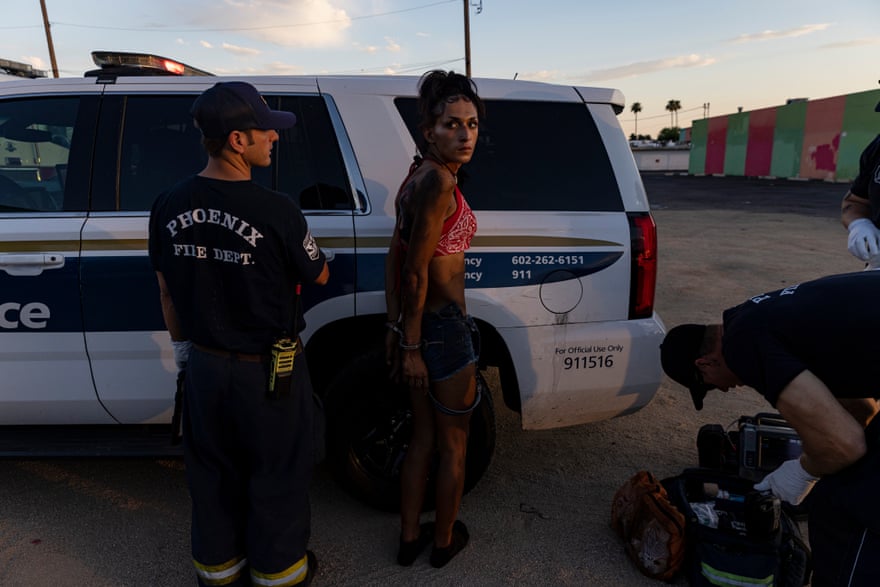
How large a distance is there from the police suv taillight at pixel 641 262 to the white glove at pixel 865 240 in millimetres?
1135

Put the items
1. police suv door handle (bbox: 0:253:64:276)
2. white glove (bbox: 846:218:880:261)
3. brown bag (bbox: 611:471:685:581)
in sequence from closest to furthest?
brown bag (bbox: 611:471:685:581)
police suv door handle (bbox: 0:253:64:276)
white glove (bbox: 846:218:880:261)

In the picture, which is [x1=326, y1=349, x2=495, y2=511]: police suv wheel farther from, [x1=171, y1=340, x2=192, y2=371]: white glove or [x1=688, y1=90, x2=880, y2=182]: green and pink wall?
[x1=688, y1=90, x2=880, y2=182]: green and pink wall

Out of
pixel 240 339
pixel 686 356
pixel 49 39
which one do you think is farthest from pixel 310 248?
pixel 49 39

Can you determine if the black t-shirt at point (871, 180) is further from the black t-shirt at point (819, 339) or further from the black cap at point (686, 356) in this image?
the black cap at point (686, 356)

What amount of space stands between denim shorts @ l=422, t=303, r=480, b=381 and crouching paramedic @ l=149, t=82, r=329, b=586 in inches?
18.1

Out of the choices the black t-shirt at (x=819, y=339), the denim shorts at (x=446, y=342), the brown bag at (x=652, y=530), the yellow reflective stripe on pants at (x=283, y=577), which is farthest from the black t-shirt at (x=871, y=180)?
the yellow reflective stripe on pants at (x=283, y=577)

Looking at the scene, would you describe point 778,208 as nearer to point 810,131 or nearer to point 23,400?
point 810,131

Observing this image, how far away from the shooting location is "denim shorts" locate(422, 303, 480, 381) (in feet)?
7.43

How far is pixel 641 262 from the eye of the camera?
8.90 ft

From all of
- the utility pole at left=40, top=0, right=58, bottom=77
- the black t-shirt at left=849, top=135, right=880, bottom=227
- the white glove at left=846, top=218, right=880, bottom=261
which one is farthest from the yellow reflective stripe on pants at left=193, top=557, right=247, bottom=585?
the utility pole at left=40, top=0, right=58, bottom=77

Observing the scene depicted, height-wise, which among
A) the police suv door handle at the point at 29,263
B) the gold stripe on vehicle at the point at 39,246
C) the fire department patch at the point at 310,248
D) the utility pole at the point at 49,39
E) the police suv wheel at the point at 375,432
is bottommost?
the police suv wheel at the point at 375,432

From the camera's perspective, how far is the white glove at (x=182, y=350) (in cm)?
224

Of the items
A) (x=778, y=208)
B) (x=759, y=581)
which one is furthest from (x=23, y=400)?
(x=778, y=208)

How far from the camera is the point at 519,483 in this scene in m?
3.17
